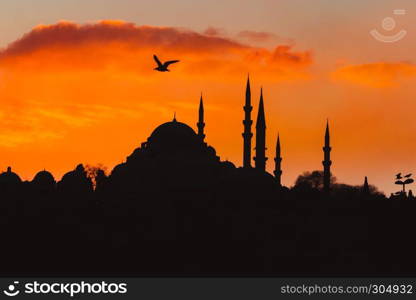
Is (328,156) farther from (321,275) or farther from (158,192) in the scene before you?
(321,275)

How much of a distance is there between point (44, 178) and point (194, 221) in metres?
19.6

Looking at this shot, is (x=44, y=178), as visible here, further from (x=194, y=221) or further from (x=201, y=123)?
(x=194, y=221)

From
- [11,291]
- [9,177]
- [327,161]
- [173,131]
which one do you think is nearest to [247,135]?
[327,161]

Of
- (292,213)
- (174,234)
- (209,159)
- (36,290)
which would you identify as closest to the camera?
(36,290)

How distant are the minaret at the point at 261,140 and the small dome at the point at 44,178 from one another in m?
16.8

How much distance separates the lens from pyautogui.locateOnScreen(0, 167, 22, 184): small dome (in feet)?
403

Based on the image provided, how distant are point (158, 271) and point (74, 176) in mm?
26355

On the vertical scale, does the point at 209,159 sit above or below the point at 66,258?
above

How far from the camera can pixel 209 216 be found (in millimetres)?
106750

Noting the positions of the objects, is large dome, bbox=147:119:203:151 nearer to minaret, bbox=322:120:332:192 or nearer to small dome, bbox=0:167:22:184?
minaret, bbox=322:120:332:192

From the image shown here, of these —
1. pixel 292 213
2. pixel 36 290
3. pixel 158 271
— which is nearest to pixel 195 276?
pixel 158 271

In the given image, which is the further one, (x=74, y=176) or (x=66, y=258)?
(x=74, y=176)

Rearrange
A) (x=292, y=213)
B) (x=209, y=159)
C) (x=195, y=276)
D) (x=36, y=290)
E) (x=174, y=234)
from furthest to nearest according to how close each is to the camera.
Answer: (x=209, y=159) < (x=292, y=213) < (x=174, y=234) < (x=195, y=276) < (x=36, y=290)

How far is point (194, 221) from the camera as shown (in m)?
106
